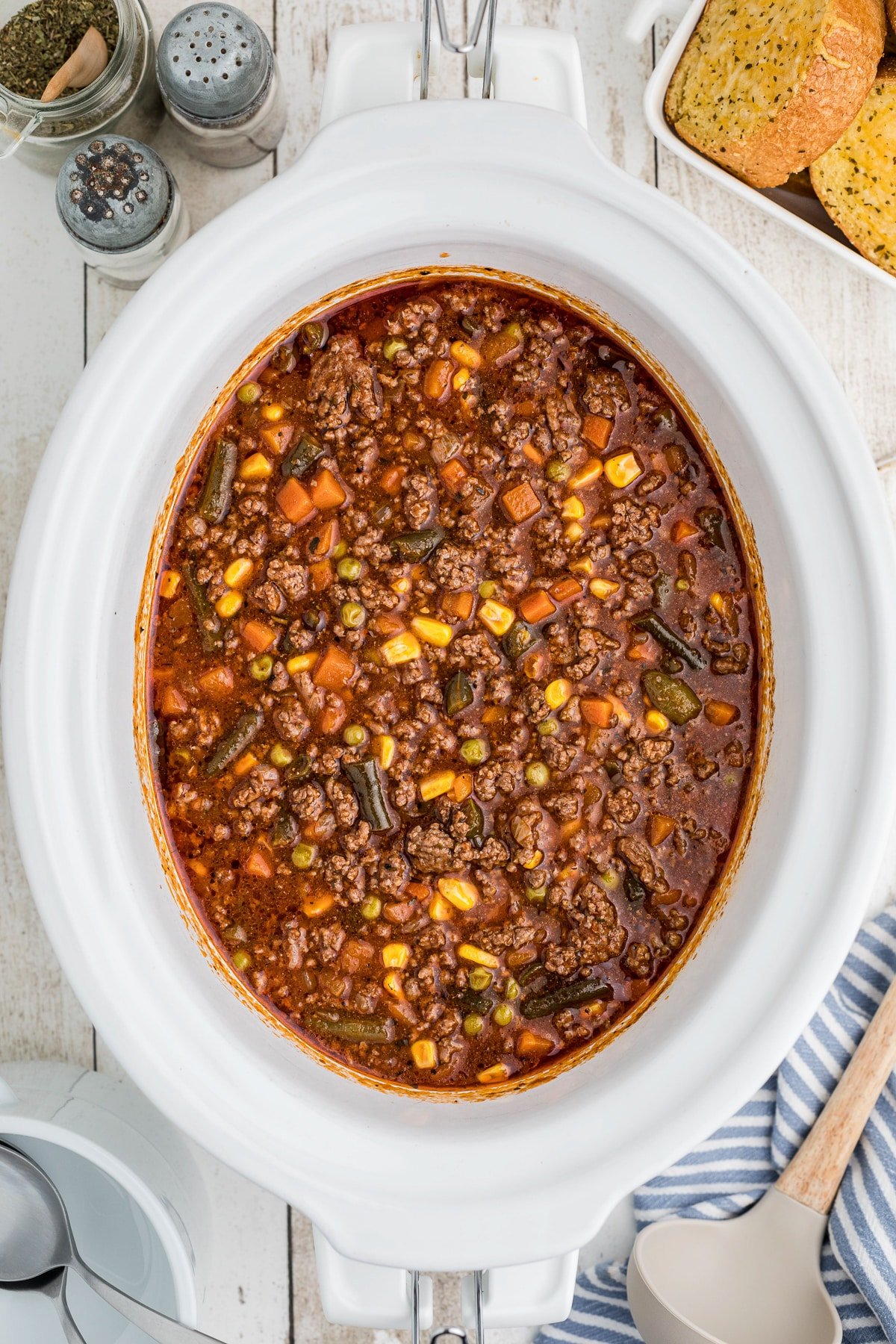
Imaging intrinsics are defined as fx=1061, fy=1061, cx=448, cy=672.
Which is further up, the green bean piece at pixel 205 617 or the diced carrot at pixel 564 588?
the diced carrot at pixel 564 588

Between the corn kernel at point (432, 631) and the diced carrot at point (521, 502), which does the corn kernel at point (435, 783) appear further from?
the diced carrot at point (521, 502)

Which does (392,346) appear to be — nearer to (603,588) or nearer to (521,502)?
(521,502)

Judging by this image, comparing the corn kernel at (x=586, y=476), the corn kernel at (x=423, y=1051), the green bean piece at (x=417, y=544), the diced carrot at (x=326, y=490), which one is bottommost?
the corn kernel at (x=423, y=1051)

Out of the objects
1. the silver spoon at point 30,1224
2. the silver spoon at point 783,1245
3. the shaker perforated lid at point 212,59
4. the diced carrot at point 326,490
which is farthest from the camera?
the silver spoon at point 783,1245

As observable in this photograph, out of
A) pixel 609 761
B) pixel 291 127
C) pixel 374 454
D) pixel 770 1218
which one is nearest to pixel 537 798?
pixel 609 761

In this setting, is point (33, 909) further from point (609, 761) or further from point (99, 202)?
→ point (99, 202)

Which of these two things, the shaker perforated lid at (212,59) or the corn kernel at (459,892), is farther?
the corn kernel at (459,892)

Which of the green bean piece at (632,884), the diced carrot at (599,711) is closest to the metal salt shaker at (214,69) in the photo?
the diced carrot at (599,711)
